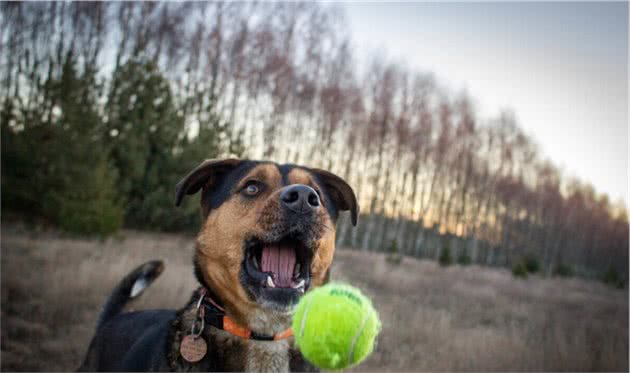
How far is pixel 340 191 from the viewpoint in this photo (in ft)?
10.9

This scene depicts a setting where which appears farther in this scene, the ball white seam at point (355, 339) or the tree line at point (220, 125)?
the tree line at point (220, 125)

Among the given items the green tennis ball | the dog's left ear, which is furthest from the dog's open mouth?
the green tennis ball

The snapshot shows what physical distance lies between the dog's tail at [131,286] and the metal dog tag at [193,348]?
1262 millimetres

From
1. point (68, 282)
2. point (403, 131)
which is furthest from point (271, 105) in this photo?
point (68, 282)

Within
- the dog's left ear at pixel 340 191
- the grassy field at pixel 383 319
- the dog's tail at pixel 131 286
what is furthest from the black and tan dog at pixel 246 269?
the grassy field at pixel 383 319

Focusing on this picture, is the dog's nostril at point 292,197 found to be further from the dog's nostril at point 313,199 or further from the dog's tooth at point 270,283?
the dog's tooth at point 270,283

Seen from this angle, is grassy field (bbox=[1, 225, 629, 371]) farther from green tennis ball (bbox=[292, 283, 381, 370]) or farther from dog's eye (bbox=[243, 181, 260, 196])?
green tennis ball (bbox=[292, 283, 381, 370])

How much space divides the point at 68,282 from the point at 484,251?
128 feet

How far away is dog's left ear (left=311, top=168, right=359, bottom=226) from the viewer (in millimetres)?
3170

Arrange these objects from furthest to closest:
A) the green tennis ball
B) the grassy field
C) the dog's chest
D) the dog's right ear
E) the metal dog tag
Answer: the grassy field, the dog's right ear, the dog's chest, the metal dog tag, the green tennis ball

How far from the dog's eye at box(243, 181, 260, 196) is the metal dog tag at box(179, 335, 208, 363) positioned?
3.07 feet

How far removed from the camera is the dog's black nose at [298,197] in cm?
253

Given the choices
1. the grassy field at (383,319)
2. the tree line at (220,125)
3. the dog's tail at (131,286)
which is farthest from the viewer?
the tree line at (220,125)

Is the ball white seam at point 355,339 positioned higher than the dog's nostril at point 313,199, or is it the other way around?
the dog's nostril at point 313,199
